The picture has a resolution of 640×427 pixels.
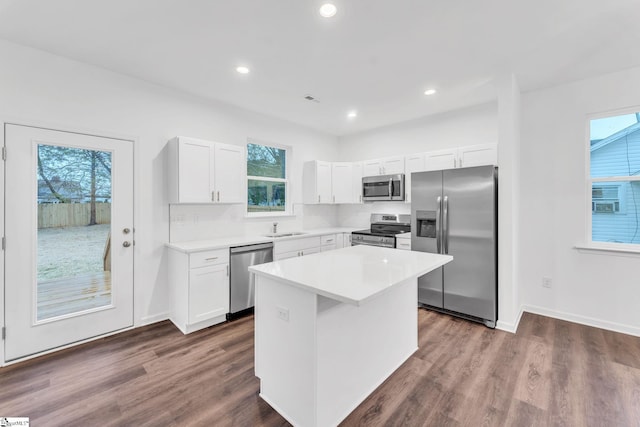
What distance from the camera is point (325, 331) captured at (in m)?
1.64

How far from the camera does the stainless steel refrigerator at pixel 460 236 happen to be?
3.10 meters

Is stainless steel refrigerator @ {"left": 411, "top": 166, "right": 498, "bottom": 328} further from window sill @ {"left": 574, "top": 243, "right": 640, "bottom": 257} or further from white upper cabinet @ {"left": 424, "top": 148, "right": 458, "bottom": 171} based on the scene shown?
window sill @ {"left": 574, "top": 243, "right": 640, "bottom": 257}

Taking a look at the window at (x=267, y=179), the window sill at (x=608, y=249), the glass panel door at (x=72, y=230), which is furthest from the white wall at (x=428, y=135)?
the glass panel door at (x=72, y=230)

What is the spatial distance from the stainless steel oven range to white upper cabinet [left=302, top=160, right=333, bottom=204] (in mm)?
844

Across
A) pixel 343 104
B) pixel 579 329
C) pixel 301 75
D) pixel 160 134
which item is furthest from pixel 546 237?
pixel 160 134

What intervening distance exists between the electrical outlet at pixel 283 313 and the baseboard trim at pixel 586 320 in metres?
3.43

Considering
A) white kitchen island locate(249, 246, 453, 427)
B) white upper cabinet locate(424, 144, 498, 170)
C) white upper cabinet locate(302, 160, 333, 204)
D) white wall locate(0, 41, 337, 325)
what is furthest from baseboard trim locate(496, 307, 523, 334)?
white wall locate(0, 41, 337, 325)

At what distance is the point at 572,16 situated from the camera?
2.07 meters

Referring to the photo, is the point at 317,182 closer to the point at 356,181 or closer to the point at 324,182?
the point at 324,182

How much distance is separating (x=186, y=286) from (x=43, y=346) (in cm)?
126

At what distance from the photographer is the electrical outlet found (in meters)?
1.75

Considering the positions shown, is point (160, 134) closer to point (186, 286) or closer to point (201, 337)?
point (186, 286)

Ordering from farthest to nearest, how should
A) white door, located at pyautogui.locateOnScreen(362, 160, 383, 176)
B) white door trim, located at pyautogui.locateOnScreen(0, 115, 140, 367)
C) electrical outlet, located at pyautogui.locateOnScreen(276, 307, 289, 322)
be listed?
1. white door, located at pyautogui.locateOnScreen(362, 160, 383, 176)
2. white door trim, located at pyautogui.locateOnScreen(0, 115, 140, 367)
3. electrical outlet, located at pyautogui.locateOnScreen(276, 307, 289, 322)

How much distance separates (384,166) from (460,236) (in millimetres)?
1800
